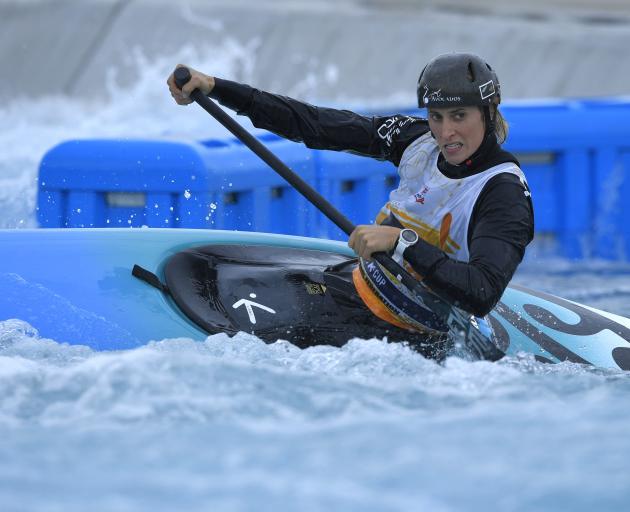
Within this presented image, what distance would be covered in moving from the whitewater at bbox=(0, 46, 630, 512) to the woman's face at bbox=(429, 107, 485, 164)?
581 millimetres

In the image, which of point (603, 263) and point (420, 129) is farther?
point (603, 263)

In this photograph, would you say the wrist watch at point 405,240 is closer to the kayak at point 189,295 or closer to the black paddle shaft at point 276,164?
the black paddle shaft at point 276,164

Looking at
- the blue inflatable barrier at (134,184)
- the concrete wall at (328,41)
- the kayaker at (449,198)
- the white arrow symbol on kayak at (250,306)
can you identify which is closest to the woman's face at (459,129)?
the kayaker at (449,198)

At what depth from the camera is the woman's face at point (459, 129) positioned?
11.1 ft

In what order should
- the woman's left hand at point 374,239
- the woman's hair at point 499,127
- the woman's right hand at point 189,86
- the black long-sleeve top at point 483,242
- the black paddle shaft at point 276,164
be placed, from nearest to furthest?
the black long-sleeve top at point 483,242
the woman's left hand at point 374,239
the woman's hair at point 499,127
the black paddle shaft at point 276,164
the woman's right hand at point 189,86

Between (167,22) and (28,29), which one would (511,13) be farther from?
(28,29)

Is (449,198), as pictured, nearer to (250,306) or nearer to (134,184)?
(250,306)

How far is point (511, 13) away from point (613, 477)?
883 centimetres

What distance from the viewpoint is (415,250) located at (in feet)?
10.7

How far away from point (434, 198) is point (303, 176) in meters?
2.49

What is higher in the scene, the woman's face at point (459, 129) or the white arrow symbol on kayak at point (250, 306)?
the woman's face at point (459, 129)

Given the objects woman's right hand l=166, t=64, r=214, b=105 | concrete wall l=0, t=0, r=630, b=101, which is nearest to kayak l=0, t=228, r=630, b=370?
woman's right hand l=166, t=64, r=214, b=105

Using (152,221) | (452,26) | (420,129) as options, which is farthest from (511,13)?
(420,129)

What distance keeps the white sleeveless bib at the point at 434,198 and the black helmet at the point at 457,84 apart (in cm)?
20
